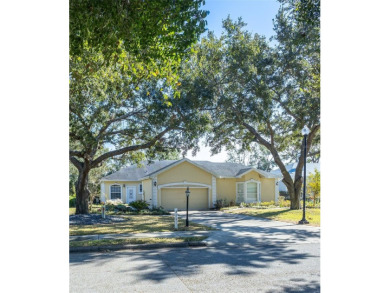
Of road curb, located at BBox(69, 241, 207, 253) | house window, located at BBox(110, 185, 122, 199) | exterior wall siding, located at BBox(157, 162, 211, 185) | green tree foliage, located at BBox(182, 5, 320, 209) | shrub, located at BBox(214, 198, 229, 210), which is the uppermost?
green tree foliage, located at BBox(182, 5, 320, 209)

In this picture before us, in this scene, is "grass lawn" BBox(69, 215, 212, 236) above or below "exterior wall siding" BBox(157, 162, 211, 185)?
below

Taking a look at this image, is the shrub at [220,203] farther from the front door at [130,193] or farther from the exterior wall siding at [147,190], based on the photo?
the front door at [130,193]

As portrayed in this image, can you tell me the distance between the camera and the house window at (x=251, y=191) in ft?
76.5

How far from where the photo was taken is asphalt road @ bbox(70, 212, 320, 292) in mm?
4133

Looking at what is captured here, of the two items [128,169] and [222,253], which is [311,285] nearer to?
[222,253]

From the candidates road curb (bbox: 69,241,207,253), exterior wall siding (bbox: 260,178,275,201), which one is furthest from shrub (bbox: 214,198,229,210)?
road curb (bbox: 69,241,207,253)

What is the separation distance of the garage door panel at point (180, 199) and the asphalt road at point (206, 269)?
13.4 meters

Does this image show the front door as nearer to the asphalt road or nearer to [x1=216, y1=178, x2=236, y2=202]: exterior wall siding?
[x1=216, y1=178, x2=236, y2=202]: exterior wall siding

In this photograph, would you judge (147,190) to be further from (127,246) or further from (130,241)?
(127,246)

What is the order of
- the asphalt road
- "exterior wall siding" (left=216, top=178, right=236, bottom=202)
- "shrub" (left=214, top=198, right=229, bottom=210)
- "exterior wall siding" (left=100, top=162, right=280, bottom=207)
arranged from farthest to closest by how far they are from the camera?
"exterior wall siding" (left=216, top=178, right=236, bottom=202) < "shrub" (left=214, top=198, right=229, bottom=210) < "exterior wall siding" (left=100, top=162, right=280, bottom=207) < the asphalt road

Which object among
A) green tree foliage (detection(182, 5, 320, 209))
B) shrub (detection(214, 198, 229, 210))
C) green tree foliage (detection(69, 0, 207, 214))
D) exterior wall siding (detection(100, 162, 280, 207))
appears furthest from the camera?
shrub (detection(214, 198, 229, 210))

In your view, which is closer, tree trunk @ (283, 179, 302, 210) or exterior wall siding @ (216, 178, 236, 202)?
tree trunk @ (283, 179, 302, 210)
